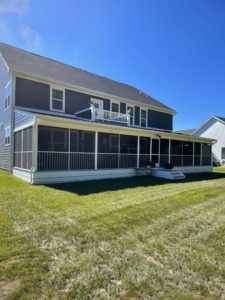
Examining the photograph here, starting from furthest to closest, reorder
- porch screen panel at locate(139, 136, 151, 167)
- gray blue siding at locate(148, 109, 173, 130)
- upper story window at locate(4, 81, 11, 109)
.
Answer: gray blue siding at locate(148, 109, 173, 130) < porch screen panel at locate(139, 136, 151, 167) < upper story window at locate(4, 81, 11, 109)

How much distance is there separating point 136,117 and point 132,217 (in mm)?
15394

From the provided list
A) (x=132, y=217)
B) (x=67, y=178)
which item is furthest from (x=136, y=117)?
(x=132, y=217)

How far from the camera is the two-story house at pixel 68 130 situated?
1122cm

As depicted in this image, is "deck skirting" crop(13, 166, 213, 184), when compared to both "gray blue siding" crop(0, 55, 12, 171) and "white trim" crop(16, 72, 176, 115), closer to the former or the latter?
"gray blue siding" crop(0, 55, 12, 171)

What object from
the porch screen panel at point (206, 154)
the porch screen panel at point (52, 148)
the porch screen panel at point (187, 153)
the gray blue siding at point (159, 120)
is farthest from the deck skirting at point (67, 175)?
the porch screen panel at point (206, 154)

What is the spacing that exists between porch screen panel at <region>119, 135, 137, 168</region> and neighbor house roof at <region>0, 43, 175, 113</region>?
4369 millimetres

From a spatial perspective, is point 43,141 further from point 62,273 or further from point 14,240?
point 62,273

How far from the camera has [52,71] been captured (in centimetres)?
1614

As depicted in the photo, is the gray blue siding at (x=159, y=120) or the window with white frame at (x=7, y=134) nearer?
the window with white frame at (x=7, y=134)

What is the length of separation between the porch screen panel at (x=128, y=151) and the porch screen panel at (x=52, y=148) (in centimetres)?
371

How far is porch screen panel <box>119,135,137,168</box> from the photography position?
46.9 ft

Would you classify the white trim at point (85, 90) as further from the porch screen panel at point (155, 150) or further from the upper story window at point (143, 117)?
the porch screen panel at point (155, 150)

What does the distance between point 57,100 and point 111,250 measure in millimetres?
12869

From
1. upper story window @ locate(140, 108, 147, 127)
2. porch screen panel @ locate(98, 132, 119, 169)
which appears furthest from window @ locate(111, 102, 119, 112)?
upper story window @ locate(140, 108, 147, 127)
